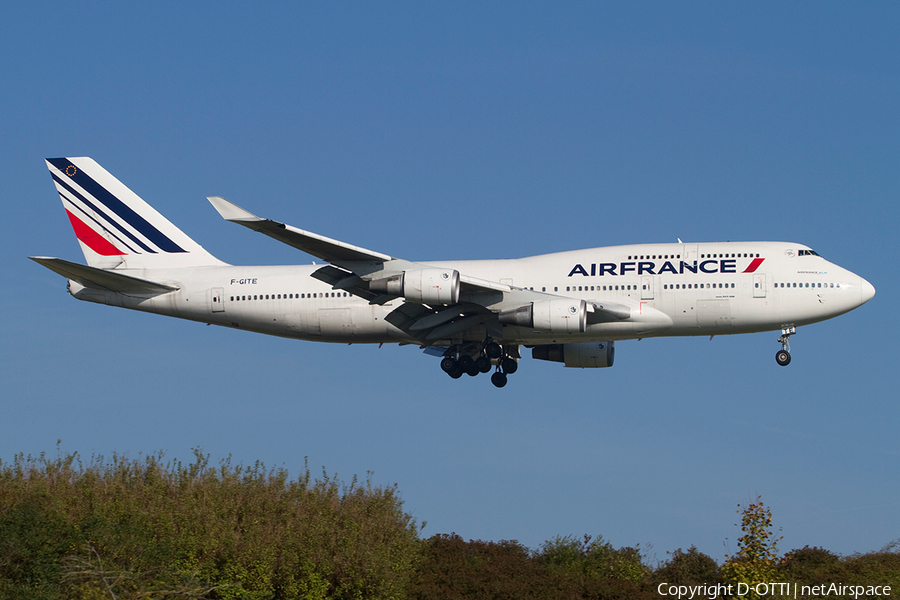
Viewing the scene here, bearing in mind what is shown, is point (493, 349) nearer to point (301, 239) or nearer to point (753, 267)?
point (301, 239)

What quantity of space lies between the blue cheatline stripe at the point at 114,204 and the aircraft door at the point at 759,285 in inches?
965

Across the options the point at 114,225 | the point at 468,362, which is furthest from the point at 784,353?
the point at 114,225

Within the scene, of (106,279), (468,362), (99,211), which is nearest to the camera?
(106,279)

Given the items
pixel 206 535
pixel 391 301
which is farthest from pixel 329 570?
pixel 391 301

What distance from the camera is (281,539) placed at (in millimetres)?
29328

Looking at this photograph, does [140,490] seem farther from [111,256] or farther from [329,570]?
[111,256]

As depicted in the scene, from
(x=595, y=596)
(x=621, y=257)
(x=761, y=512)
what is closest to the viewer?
(x=761, y=512)

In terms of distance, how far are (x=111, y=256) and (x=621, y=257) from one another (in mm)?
22211

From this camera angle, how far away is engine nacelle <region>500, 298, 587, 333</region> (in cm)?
3406

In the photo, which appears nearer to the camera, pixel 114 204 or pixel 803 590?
pixel 803 590

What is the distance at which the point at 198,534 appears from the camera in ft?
94.2

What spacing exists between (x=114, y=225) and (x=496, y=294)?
18.5m

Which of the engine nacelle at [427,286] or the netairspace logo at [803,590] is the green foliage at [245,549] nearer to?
the netairspace logo at [803,590]

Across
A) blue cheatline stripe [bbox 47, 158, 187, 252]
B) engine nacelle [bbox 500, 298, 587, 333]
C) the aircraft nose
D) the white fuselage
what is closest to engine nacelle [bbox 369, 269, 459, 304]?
engine nacelle [bbox 500, 298, 587, 333]
